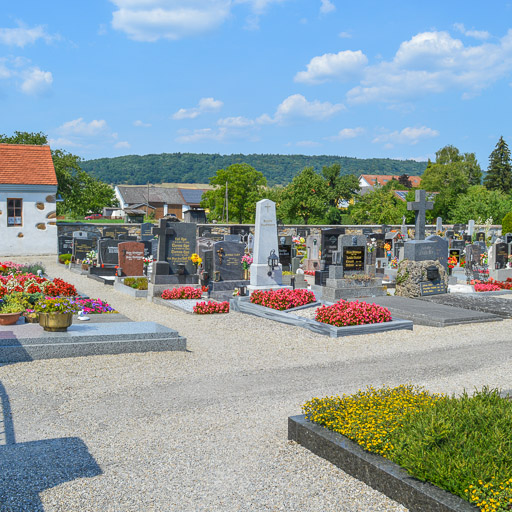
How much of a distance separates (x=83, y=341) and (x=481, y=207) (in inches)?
1686

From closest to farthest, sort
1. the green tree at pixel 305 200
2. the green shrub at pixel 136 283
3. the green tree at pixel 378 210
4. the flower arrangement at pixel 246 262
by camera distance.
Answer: the flower arrangement at pixel 246 262 < the green shrub at pixel 136 283 < the green tree at pixel 378 210 < the green tree at pixel 305 200

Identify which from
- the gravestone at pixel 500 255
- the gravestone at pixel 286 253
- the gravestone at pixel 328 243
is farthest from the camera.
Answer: the gravestone at pixel 500 255

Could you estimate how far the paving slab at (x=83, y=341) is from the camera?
8.41 meters

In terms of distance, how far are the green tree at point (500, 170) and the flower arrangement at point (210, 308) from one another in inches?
2465

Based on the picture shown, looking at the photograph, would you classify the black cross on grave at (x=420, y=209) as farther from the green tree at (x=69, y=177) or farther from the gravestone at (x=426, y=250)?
the green tree at (x=69, y=177)

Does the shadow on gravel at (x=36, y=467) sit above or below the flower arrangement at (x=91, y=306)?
below

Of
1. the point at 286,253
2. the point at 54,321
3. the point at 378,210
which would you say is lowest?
the point at 54,321

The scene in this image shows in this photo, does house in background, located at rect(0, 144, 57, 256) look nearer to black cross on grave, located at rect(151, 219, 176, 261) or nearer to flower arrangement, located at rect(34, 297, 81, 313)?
black cross on grave, located at rect(151, 219, 176, 261)

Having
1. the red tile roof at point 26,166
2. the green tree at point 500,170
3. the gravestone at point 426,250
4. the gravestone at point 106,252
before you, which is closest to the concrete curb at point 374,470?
the gravestone at point 426,250

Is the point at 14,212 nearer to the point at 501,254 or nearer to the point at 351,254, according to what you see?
the point at 351,254

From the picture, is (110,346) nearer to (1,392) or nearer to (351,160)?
(1,392)

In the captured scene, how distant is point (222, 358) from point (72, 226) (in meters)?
23.7

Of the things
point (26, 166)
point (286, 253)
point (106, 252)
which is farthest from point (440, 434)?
point (26, 166)

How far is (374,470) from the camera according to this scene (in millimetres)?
4508
